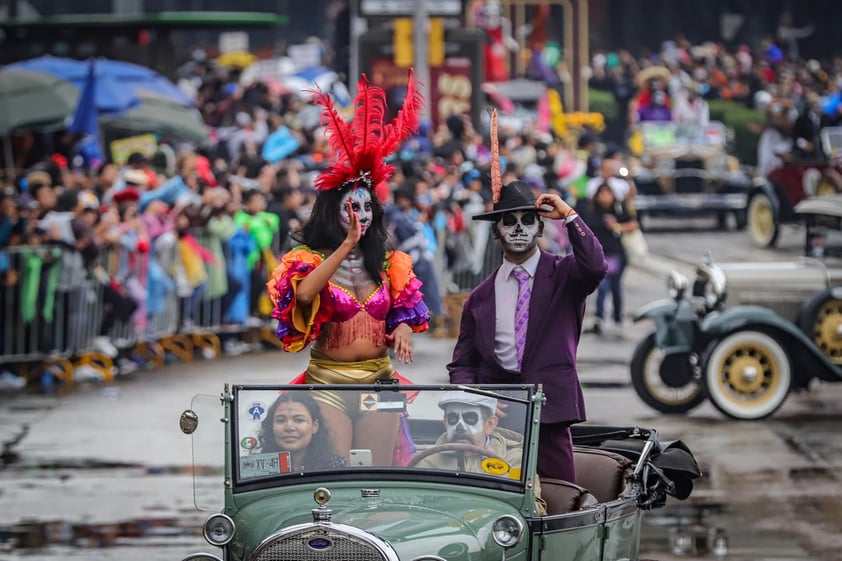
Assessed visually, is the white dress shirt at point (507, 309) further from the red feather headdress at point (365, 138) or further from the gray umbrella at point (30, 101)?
the gray umbrella at point (30, 101)

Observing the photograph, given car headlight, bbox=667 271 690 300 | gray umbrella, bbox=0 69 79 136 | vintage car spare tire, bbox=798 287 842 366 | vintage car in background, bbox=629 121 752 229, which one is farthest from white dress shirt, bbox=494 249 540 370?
vintage car in background, bbox=629 121 752 229

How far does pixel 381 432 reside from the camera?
6.51 m

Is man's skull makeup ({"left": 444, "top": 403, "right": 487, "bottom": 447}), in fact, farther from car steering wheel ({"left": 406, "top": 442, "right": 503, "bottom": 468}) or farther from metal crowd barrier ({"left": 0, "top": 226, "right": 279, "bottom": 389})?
metal crowd barrier ({"left": 0, "top": 226, "right": 279, "bottom": 389})

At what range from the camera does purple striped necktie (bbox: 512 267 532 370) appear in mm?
7383

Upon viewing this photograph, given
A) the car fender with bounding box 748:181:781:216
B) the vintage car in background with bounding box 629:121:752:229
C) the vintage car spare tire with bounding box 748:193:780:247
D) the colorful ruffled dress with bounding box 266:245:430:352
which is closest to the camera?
the colorful ruffled dress with bounding box 266:245:430:352

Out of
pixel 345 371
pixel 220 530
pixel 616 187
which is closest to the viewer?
pixel 220 530

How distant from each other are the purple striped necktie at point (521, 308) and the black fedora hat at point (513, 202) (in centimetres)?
26

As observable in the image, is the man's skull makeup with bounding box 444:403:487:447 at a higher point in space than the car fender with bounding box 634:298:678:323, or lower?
lower

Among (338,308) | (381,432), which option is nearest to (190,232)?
(338,308)

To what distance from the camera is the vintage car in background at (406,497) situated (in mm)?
5945

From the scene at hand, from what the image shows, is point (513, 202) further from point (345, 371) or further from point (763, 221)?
point (763, 221)

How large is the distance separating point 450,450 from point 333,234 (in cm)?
147

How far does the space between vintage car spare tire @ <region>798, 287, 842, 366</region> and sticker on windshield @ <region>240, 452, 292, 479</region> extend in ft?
26.1

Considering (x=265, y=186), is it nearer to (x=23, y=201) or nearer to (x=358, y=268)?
(x=23, y=201)
